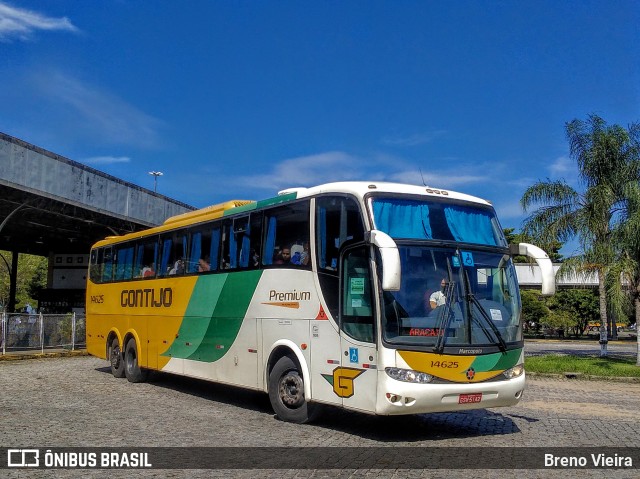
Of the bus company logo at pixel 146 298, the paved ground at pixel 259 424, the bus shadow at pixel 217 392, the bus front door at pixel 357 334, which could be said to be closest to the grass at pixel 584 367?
the paved ground at pixel 259 424

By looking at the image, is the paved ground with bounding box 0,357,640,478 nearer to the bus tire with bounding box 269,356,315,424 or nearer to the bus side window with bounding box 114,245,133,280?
the bus tire with bounding box 269,356,315,424

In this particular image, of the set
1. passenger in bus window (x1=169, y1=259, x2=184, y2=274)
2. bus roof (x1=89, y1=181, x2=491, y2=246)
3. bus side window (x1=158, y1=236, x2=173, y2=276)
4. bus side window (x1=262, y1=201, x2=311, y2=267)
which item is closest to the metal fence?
bus side window (x1=158, y1=236, x2=173, y2=276)

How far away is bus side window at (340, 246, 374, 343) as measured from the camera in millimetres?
8914

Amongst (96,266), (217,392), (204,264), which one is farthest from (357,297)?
(96,266)

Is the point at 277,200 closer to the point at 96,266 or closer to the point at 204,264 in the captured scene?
the point at 204,264

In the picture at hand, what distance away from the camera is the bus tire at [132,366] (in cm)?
1598

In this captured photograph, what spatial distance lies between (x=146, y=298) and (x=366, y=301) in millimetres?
8179

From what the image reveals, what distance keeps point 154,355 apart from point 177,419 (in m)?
4.83

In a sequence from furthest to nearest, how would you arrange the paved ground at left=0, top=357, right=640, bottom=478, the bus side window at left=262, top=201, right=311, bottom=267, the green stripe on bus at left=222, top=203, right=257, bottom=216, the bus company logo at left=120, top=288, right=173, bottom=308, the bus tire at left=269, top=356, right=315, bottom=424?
the bus company logo at left=120, top=288, right=173, bottom=308 < the green stripe on bus at left=222, top=203, right=257, bottom=216 < the bus side window at left=262, top=201, right=311, bottom=267 < the bus tire at left=269, top=356, right=315, bottom=424 < the paved ground at left=0, top=357, right=640, bottom=478

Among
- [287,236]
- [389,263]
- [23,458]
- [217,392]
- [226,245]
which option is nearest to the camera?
[23,458]

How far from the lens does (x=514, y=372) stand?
30.9ft

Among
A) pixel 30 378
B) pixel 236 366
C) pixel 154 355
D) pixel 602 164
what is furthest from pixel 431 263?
pixel 602 164

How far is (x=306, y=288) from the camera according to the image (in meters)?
10.2

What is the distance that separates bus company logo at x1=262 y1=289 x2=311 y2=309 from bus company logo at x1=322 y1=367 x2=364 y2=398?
4.17 feet
